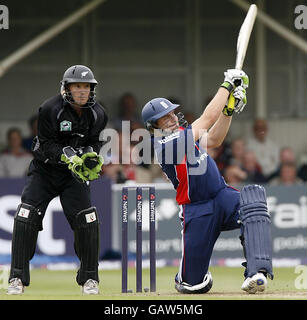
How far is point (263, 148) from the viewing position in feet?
49.0

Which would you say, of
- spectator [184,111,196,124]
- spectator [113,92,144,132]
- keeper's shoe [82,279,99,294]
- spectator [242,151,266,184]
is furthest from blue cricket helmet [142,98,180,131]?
spectator [113,92,144,132]

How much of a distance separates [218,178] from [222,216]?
0.32m

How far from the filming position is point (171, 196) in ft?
42.0

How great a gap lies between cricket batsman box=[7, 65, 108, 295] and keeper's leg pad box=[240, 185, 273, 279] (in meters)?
1.22

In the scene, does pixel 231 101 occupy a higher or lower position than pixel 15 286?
higher

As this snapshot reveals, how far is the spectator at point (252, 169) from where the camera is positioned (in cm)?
1388

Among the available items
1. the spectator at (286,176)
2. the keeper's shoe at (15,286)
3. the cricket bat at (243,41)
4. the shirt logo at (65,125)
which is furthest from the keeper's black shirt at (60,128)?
the spectator at (286,176)

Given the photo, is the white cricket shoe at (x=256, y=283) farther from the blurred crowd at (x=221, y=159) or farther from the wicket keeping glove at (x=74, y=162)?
the blurred crowd at (x=221, y=159)

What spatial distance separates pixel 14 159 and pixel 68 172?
18.8 feet

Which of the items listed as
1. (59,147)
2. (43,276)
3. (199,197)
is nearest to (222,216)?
(199,197)

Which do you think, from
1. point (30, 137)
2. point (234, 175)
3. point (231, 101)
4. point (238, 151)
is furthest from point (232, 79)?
point (30, 137)

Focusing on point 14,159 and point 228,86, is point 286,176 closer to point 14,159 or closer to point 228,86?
point 14,159

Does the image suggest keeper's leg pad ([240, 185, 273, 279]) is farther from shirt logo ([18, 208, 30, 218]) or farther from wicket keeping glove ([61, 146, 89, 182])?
shirt logo ([18, 208, 30, 218])

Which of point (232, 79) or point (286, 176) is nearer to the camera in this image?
point (232, 79)
